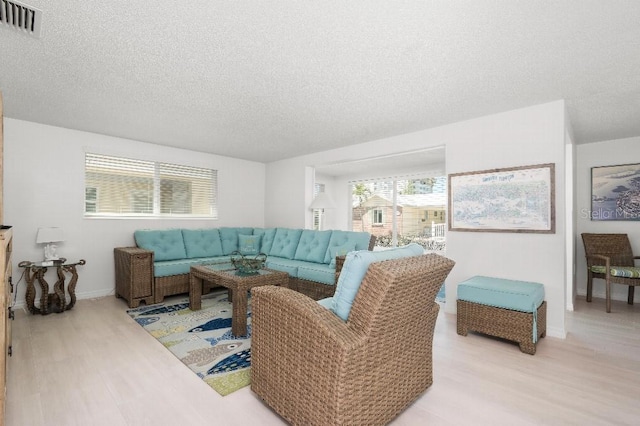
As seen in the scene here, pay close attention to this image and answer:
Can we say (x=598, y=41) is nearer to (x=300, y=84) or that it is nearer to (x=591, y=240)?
(x=300, y=84)

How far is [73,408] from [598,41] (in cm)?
401

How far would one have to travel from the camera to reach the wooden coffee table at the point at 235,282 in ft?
9.75

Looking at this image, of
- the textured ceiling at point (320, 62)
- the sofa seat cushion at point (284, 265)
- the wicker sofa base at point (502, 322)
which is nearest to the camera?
the textured ceiling at point (320, 62)

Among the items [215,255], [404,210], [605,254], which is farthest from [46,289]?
[605,254]

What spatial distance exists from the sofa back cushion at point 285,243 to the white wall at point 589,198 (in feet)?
13.9

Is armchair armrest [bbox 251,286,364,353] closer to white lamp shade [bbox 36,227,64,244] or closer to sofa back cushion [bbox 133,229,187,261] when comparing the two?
sofa back cushion [bbox 133,229,187,261]

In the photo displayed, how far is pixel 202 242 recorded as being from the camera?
4.97m

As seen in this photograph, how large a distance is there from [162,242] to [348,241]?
2709 millimetres

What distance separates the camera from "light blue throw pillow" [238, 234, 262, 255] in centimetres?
525

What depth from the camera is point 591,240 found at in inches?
174

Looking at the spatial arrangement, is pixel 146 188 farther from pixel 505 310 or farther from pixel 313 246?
pixel 505 310

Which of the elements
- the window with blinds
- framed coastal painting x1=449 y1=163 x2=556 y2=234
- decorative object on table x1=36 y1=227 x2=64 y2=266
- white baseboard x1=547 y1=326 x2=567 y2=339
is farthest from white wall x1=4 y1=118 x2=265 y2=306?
white baseboard x1=547 y1=326 x2=567 y2=339

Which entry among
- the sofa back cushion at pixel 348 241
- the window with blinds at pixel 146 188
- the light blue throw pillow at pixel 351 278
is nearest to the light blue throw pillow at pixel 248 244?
the window with blinds at pixel 146 188

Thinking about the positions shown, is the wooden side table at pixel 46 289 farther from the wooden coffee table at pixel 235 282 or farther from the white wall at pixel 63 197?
the wooden coffee table at pixel 235 282
